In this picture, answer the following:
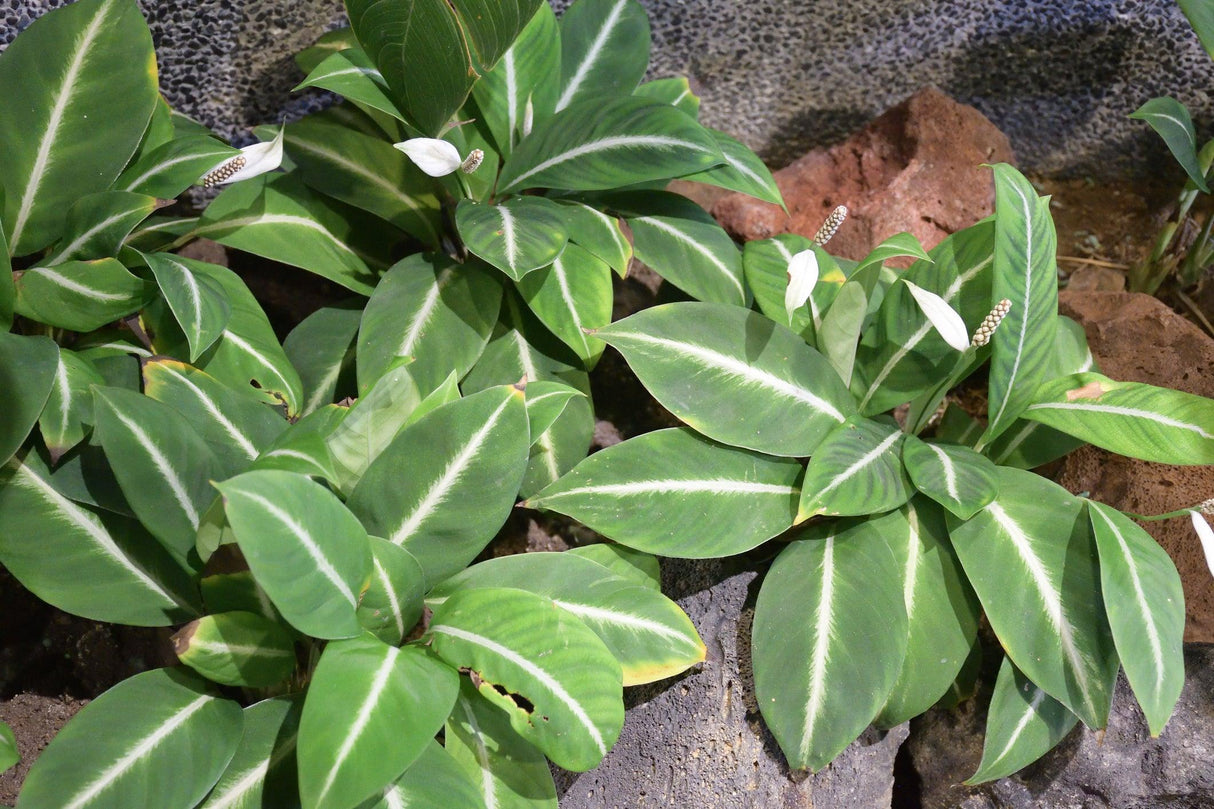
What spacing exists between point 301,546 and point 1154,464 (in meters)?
1.62

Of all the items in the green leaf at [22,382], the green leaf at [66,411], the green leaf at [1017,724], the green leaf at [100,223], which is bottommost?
the green leaf at [1017,724]

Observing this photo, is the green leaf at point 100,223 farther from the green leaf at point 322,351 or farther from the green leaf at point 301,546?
the green leaf at point 301,546

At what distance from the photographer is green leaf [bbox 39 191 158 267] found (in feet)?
4.57

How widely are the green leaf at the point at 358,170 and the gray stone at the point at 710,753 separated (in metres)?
0.98

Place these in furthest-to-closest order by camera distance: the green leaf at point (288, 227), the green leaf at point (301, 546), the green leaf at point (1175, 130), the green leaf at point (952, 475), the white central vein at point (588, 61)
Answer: the green leaf at point (1175, 130)
the white central vein at point (588, 61)
the green leaf at point (288, 227)
the green leaf at point (952, 475)
the green leaf at point (301, 546)

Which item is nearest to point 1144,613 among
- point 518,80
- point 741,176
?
point 741,176

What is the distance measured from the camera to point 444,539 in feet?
4.29

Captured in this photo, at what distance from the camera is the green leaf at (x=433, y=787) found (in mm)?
1148

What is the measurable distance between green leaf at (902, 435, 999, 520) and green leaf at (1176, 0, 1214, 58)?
106 centimetres

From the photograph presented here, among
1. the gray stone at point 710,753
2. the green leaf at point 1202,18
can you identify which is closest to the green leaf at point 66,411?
the gray stone at point 710,753

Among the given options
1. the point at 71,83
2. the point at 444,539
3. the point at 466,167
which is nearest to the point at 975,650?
the point at 444,539

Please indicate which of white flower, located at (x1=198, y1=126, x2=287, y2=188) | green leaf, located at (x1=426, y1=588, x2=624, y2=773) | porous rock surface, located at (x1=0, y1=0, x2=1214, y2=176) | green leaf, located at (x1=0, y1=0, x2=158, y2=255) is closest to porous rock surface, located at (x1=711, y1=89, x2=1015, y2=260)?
porous rock surface, located at (x1=0, y1=0, x2=1214, y2=176)

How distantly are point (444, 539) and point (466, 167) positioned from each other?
657mm

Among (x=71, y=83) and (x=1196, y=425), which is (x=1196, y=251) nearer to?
(x=1196, y=425)
